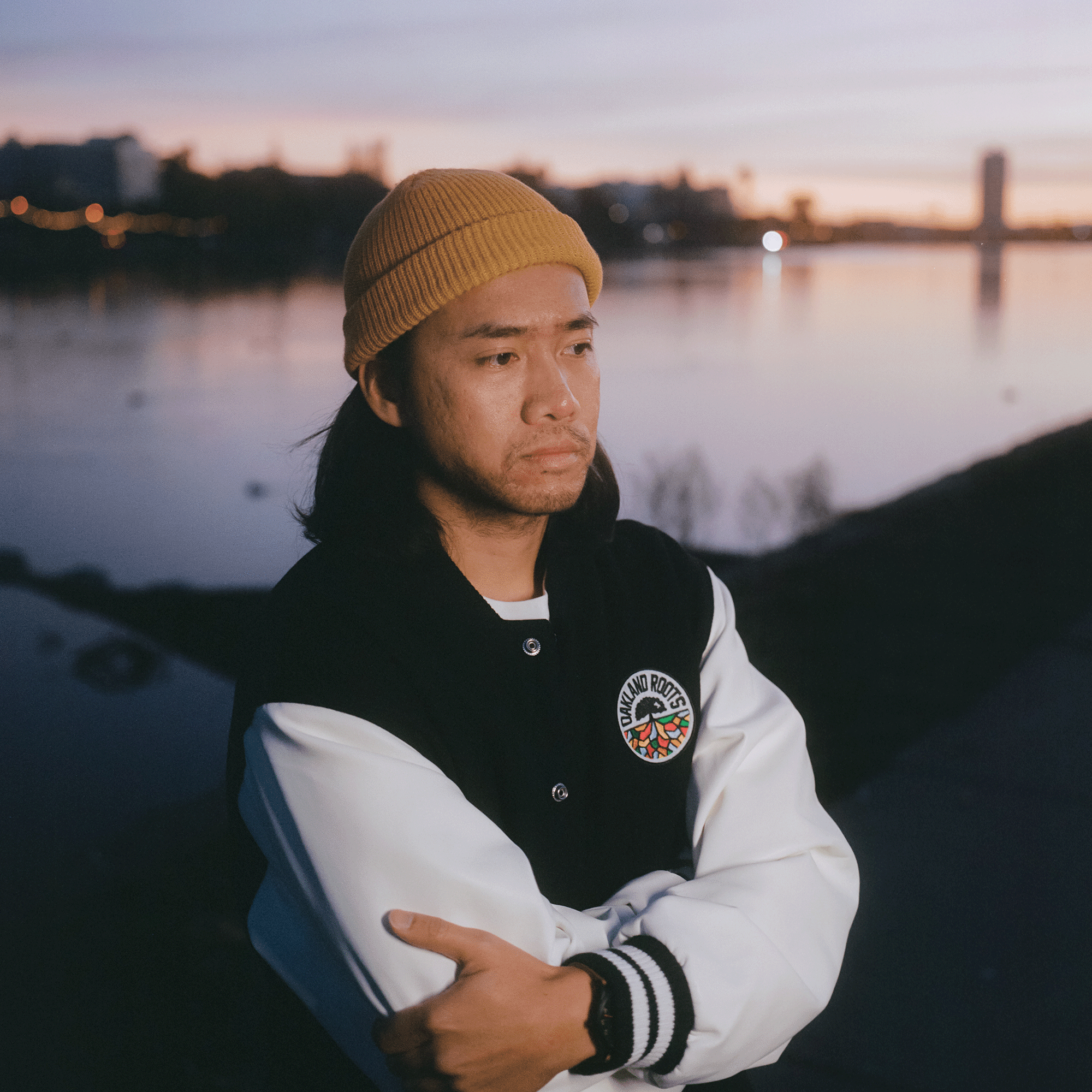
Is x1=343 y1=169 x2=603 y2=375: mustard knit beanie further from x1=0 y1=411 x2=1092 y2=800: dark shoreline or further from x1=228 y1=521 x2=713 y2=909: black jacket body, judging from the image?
x1=0 y1=411 x2=1092 y2=800: dark shoreline

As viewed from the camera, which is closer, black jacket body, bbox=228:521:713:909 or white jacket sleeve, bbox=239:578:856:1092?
white jacket sleeve, bbox=239:578:856:1092

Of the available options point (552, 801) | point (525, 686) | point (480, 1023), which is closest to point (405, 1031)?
point (480, 1023)

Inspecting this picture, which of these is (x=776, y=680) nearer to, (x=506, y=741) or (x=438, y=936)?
(x=506, y=741)

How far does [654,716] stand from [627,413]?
81.6 feet

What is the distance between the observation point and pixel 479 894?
1.40 m

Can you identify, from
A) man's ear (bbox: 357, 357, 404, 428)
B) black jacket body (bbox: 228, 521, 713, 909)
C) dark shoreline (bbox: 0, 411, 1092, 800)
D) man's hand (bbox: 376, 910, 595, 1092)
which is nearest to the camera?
man's hand (bbox: 376, 910, 595, 1092)

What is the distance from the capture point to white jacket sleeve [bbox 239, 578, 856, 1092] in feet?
4.57

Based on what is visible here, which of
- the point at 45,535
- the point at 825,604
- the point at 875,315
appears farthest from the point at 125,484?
the point at 875,315

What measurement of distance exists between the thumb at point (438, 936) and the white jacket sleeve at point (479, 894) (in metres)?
0.02

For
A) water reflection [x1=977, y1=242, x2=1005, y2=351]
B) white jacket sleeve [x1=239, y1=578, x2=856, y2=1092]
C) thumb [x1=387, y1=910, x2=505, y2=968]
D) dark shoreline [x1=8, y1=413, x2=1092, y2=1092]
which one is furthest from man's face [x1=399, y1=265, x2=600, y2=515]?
water reflection [x1=977, y1=242, x2=1005, y2=351]

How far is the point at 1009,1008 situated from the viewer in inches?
108

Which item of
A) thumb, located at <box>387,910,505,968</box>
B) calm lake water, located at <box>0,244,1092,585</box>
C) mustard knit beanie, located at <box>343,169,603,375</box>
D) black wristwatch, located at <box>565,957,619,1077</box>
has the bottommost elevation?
calm lake water, located at <box>0,244,1092,585</box>

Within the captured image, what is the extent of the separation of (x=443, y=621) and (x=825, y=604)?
4.18 meters

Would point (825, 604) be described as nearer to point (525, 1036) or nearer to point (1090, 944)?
point (1090, 944)
